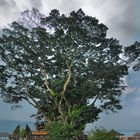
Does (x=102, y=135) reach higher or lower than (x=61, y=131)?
lower

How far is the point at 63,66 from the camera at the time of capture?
5362 centimetres

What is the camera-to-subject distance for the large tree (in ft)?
168

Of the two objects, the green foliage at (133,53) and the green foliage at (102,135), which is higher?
the green foliage at (133,53)

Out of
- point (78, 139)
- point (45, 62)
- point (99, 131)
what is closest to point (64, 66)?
point (45, 62)

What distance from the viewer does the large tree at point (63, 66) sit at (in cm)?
5119

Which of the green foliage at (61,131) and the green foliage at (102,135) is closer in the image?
the green foliage at (102,135)

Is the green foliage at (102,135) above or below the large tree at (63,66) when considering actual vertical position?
below

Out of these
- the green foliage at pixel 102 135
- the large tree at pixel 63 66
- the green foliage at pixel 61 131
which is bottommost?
the green foliage at pixel 102 135

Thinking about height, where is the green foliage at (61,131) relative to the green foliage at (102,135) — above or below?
above

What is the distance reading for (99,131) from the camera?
40.9 meters

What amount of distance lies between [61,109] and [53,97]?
1695 mm

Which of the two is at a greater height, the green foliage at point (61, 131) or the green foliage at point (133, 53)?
the green foliage at point (133, 53)

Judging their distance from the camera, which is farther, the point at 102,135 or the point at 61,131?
the point at 61,131

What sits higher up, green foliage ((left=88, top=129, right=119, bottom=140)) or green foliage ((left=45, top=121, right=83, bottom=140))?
green foliage ((left=45, top=121, right=83, bottom=140))
